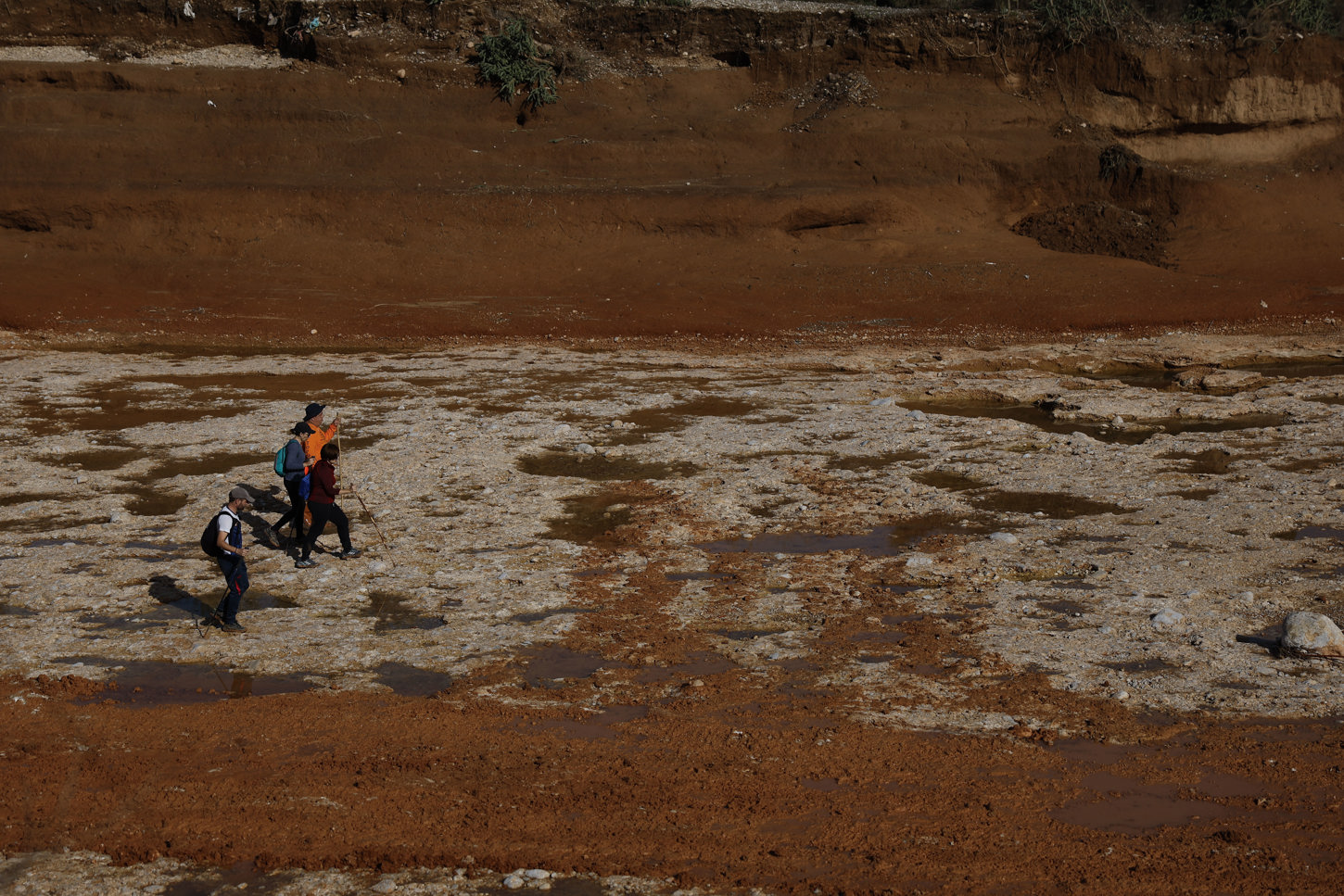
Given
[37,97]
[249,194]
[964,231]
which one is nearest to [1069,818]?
[964,231]

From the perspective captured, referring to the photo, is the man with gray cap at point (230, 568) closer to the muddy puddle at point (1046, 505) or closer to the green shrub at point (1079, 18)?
the muddy puddle at point (1046, 505)

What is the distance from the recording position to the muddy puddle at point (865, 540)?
10.5m

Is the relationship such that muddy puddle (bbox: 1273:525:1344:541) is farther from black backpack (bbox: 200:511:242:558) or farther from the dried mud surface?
black backpack (bbox: 200:511:242:558)

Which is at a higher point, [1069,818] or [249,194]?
[249,194]

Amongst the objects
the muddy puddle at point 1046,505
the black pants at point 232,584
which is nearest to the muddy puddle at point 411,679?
the black pants at point 232,584

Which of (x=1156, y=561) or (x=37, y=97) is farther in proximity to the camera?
(x=37, y=97)

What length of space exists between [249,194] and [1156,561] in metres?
24.7

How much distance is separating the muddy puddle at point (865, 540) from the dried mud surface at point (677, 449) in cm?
7

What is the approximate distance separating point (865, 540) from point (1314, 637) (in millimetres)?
3956

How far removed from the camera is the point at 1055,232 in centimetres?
2916

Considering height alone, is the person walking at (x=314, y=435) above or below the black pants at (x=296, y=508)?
above

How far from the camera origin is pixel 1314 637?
25.3 feet

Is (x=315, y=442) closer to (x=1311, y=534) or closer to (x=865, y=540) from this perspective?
(x=865, y=540)

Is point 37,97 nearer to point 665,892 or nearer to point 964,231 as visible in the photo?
point 964,231
